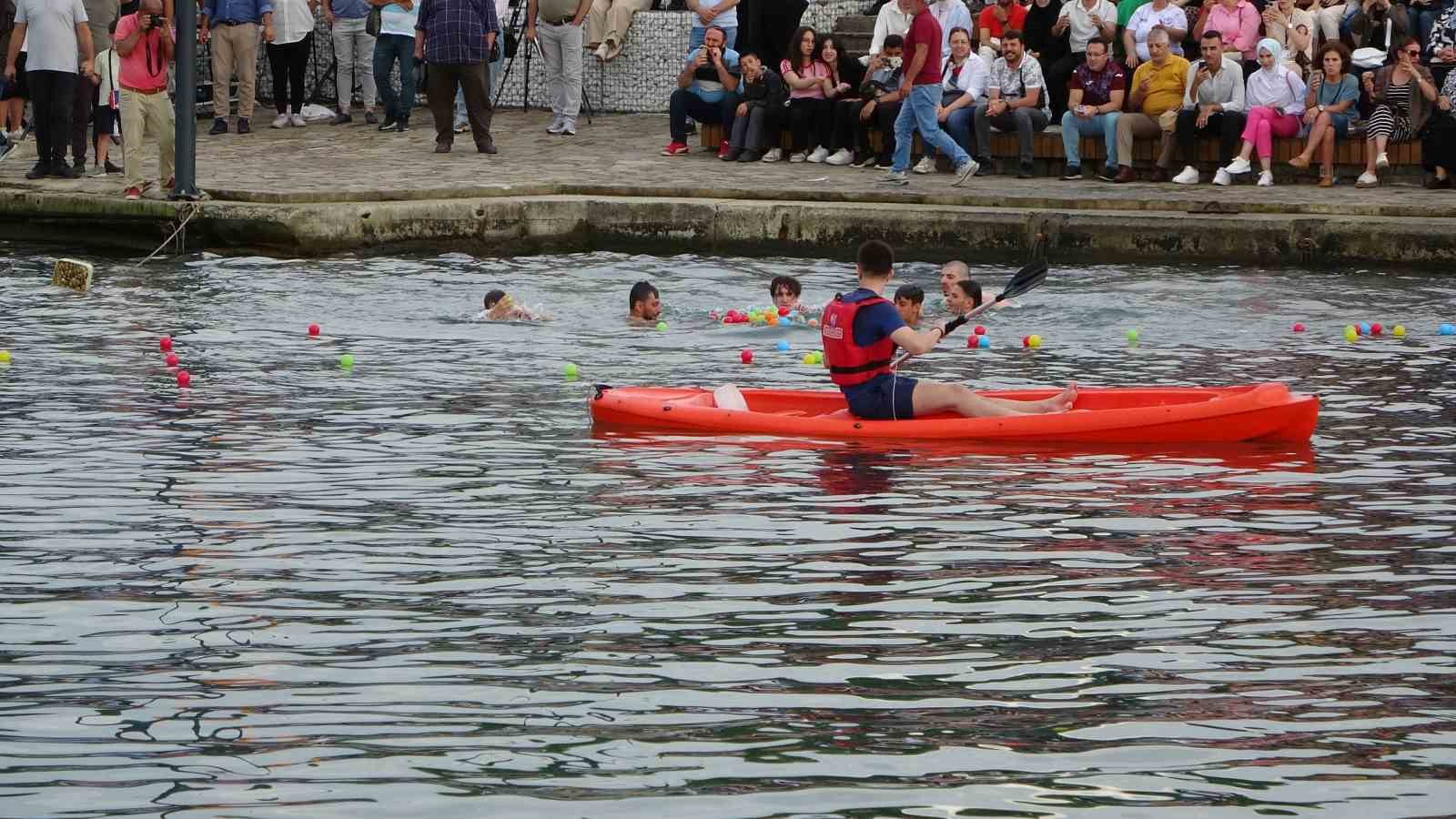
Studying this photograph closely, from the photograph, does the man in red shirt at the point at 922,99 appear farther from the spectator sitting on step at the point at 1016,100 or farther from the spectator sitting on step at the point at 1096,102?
the spectator sitting on step at the point at 1096,102

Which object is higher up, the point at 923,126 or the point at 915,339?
the point at 923,126

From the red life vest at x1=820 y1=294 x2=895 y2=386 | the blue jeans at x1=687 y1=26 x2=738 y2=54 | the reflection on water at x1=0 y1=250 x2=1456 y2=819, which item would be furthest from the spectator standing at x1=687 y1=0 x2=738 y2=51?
the red life vest at x1=820 y1=294 x2=895 y2=386

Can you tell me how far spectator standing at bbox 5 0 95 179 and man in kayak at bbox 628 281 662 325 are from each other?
18.9ft

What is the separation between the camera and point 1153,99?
16.5 metres

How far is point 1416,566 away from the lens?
6.94m

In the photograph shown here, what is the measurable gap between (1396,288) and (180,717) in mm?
10553

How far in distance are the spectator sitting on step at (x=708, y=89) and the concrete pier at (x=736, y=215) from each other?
1.16 m

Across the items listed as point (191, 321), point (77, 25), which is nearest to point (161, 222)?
point (77, 25)

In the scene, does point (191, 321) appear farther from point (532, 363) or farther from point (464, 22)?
point (464, 22)

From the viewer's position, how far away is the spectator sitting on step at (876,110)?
1741 centimetres

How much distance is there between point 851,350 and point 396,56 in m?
11.1

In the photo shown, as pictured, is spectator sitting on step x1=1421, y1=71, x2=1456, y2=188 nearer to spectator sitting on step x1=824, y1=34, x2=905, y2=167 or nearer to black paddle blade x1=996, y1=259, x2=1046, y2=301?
spectator sitting on step x1=824, y1=34, x2=905, y2=167

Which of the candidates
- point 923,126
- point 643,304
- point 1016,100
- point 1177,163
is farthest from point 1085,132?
point 643,304

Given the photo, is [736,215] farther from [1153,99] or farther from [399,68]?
[399,68]
